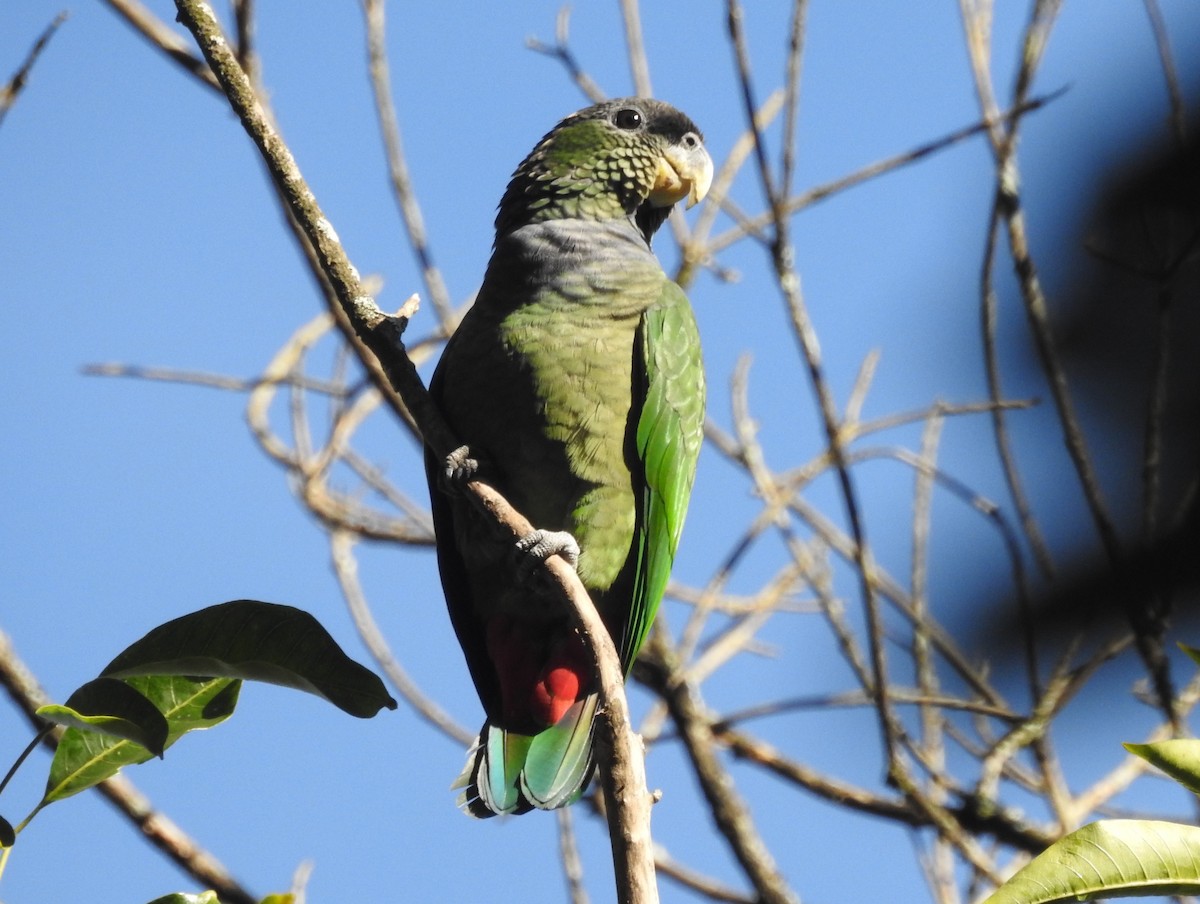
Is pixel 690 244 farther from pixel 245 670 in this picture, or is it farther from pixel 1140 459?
pixel 245 670

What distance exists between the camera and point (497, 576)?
3.04 m

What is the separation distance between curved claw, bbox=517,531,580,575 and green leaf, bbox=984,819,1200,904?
3.75ft

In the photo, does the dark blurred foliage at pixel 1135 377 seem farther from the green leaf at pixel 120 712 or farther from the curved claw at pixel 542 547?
the green leaf at pixel 120 712

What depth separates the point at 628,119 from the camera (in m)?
3.58

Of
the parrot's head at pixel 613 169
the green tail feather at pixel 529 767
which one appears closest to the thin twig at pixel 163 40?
the parrot's head at pixel 613 169

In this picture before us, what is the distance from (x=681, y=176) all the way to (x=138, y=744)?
98.3 inches

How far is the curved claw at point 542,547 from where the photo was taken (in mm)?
2529

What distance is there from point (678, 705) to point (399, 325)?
1.87 m

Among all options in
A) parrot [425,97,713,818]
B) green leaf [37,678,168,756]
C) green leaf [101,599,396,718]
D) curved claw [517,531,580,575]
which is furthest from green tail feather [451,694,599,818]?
green leaf [37,678,168,756]

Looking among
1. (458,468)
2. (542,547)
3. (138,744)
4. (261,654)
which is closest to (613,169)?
(458,468)

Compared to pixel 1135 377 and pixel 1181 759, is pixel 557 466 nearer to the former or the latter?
pixel 1181 759

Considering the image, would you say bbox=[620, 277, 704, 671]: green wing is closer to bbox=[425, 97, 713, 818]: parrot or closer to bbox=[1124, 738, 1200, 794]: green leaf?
bbox=[425, 97, 713, 818]: parrot

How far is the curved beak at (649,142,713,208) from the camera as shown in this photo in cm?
360

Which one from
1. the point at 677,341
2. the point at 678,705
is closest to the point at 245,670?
the point at 677,341
